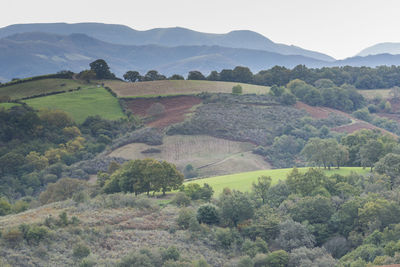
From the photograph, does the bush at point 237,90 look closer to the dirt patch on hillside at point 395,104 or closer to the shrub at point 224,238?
the dirt patch on hillside at point 395,104

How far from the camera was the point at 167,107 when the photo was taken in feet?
338

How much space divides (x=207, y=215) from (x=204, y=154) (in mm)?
38652

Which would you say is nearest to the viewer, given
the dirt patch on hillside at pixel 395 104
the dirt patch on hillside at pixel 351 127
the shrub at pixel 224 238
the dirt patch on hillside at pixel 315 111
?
the shrub at pixel 224 238

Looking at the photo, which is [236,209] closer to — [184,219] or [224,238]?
[224,238]

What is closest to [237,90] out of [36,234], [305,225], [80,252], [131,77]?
[131,77]

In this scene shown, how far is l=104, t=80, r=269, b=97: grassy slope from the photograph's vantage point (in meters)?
110

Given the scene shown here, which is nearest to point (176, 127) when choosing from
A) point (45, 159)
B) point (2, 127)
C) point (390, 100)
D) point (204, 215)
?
point (45, 159)

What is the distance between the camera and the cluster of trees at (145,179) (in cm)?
4988

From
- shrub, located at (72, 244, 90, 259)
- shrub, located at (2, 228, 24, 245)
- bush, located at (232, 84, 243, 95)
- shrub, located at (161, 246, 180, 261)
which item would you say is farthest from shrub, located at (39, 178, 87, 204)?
bush, located at (232, 84, 243, 95)

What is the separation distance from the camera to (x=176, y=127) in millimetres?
88938

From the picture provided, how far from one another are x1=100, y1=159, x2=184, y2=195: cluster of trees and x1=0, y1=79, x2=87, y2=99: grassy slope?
6341cm

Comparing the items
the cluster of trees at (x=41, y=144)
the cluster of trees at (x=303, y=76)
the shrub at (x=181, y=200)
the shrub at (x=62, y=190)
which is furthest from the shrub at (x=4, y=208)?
the cluster of trees at (x=303, y=76)

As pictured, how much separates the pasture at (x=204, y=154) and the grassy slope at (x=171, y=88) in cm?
2627

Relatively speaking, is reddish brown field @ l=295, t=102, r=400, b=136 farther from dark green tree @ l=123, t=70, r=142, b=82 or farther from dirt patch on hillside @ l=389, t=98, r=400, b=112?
dark green tree @ l=123, t=70, r=142, b=82
